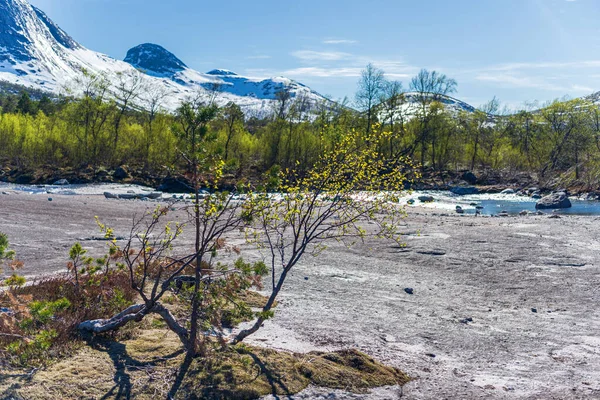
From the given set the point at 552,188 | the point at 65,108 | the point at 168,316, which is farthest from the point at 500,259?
the point at 65,108

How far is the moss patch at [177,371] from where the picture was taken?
529cm

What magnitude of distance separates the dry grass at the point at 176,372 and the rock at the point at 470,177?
184 feet

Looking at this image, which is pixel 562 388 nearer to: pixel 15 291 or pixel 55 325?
pixel 55 325

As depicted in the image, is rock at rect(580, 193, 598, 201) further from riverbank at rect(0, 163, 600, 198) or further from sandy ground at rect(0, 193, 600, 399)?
sandy ground at rect(0, 193, 600, 399)

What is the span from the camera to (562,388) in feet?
21.6

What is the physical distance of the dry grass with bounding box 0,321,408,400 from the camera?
5289 millimetres

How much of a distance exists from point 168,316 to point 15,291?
11.3ft

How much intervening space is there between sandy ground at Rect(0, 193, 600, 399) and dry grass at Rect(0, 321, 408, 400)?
331 mm

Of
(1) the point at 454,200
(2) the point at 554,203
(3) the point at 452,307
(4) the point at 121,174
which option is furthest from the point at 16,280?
(4) the point at 121,174

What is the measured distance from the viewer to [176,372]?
19.4 feet

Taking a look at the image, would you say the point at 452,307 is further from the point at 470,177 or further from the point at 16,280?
the point at 470,177

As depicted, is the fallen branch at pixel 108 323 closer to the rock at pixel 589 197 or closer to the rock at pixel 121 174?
the rock at pixel 589 197

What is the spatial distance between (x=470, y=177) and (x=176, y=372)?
5852 cm

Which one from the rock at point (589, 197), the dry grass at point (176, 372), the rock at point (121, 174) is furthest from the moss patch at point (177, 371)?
the rock at point (121, 174)
